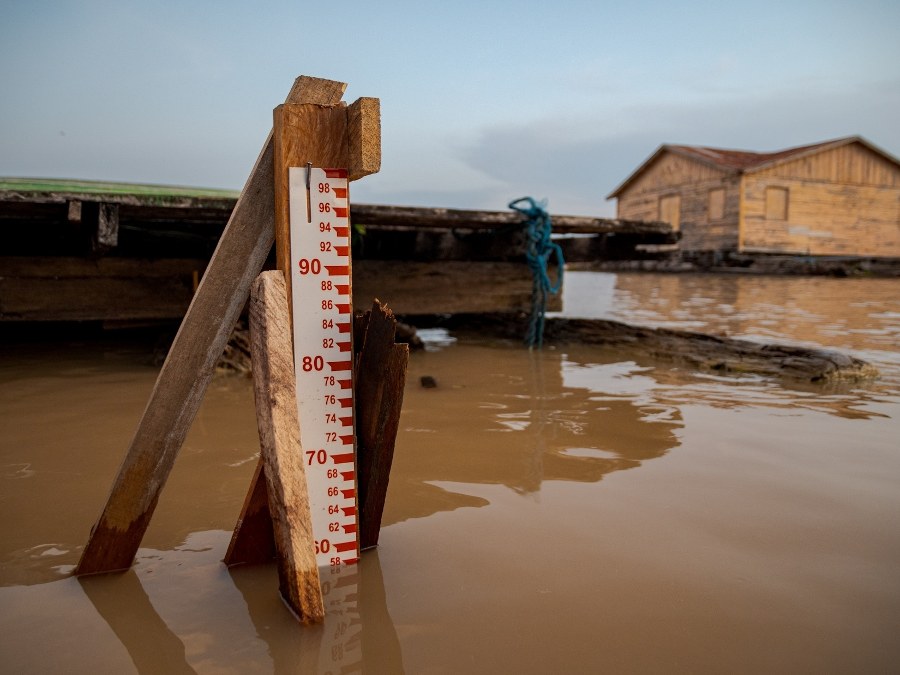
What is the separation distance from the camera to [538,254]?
6.70 metres

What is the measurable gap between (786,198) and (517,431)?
1099 inches

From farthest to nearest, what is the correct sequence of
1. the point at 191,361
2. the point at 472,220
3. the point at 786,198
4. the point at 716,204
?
the point at 716,204
the point at 786,198
the point at 472,220
the point at 191,361

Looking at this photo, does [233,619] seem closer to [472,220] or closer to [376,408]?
[376,408]

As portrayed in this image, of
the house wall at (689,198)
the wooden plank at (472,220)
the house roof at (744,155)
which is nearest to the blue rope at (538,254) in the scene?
the wooden plank at (472,220)

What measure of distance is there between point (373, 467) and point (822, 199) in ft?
101

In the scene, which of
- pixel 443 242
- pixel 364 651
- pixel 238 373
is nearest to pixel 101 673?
pixel 364 651

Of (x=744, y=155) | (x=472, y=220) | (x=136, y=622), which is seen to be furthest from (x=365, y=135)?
(x=744, y=155)

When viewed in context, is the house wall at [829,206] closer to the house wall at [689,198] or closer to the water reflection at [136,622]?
the house wall at [689,198]

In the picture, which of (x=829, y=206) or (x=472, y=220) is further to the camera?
(x=829, y=206)

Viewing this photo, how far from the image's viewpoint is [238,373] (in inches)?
209

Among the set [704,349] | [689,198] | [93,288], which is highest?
[689,198]

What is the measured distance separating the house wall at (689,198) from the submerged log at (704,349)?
65.7 ft

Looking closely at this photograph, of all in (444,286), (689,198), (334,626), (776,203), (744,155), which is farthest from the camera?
(744,155)

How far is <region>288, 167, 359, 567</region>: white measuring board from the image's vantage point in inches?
78.9
